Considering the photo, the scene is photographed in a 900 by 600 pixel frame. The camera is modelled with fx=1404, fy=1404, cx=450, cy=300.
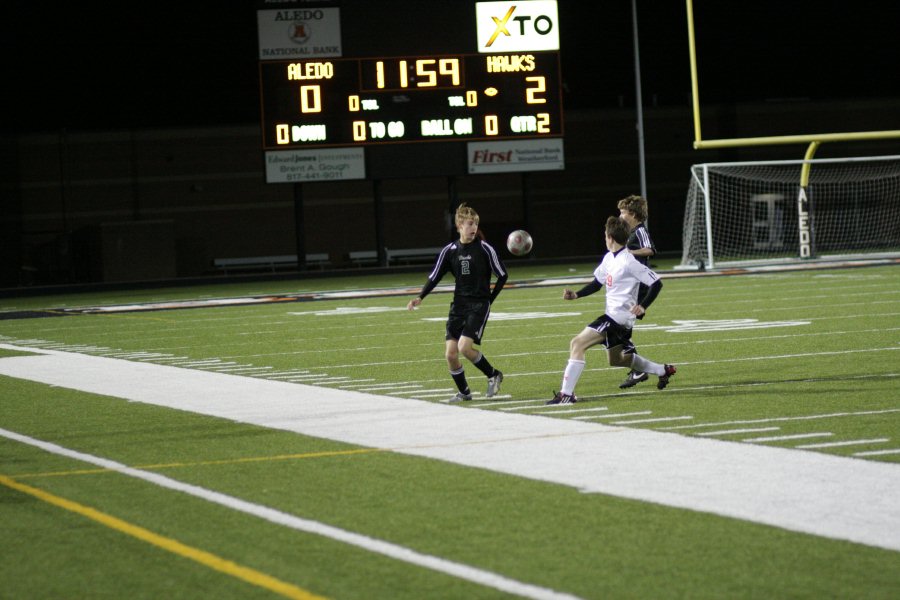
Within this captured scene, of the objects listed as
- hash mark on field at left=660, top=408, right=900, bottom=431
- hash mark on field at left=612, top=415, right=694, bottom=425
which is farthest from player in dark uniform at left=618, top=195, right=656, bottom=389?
hash mark on field at left=660, top=408, right=900, bottom=431

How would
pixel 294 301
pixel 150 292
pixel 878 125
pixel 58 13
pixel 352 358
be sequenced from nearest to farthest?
1. pixel 352 358
2. pixel 294 301
3. pixel 150 292
4. pixel 58 13
5. pixel 878 125

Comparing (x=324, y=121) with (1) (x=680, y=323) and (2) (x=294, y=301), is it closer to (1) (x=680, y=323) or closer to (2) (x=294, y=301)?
(2) (x=294, y=301)

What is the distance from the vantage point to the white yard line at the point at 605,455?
6.53m

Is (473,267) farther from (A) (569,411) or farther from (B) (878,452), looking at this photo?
(B) (878,452)

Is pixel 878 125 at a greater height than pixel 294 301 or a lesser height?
greater

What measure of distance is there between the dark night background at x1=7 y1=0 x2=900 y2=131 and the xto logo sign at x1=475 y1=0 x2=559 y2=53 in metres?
15.5

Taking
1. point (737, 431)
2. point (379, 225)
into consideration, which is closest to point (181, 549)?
point (737, 431)

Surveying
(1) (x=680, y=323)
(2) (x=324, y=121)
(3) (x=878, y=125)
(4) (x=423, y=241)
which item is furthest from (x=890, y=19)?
(1) (x=680, y=323)

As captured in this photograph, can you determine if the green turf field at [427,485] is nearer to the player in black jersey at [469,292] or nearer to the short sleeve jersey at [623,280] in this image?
the player in black jersey at [469,292]

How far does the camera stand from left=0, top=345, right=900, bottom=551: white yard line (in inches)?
257

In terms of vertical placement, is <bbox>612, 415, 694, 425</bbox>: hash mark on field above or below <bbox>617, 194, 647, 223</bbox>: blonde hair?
below

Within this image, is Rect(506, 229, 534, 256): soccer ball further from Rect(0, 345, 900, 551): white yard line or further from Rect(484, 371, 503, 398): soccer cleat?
Rect(0, 345, 900, 551): white yard line

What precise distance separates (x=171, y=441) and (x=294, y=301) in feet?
61.1

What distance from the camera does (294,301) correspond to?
28.0 meters
